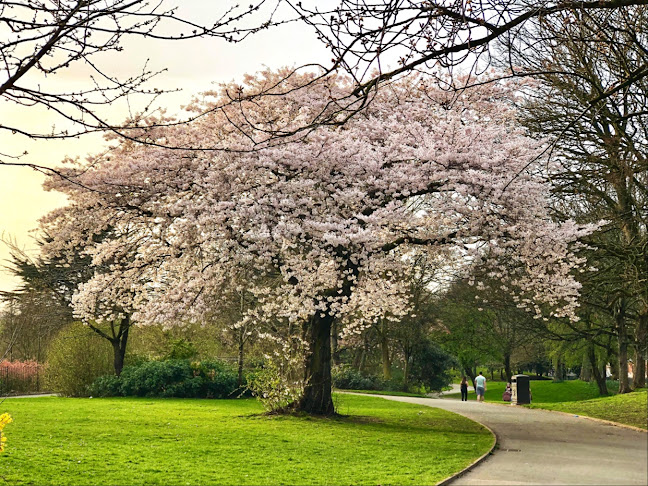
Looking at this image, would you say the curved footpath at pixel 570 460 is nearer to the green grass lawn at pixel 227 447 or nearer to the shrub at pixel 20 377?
the green grass lawn at pixel 227 447

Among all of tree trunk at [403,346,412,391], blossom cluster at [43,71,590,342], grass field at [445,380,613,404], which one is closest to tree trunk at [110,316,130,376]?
blossom cluster at [43,71,590,342]

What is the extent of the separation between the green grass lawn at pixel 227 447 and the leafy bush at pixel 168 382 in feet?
17.5

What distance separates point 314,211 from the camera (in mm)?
15312

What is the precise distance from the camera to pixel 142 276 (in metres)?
18.0

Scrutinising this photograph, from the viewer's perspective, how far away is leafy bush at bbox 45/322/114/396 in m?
24.9

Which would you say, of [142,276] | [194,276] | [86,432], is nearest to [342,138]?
[194,276]

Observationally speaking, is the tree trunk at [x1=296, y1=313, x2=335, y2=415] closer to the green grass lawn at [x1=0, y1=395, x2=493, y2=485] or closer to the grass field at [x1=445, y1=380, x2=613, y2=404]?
the green grass lawn at [x1=0, y1=395, x2=493, y2=485]

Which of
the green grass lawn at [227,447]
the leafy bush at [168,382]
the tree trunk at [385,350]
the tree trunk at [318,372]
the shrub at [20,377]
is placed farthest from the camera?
the tree trunk at [385,350]

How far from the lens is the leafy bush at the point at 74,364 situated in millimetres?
24875

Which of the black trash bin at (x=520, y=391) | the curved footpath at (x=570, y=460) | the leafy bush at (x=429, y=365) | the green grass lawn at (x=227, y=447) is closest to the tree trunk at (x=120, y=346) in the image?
the green grass lawn at (x=227, y=447)

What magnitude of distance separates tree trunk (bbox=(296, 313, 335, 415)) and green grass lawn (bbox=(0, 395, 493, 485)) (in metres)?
0.64

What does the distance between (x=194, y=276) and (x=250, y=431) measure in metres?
A: 4.38

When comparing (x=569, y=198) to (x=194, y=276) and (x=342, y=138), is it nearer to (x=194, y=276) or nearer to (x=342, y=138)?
(x=342, y=138)

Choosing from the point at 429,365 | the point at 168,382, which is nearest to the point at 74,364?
the point at 168,382
